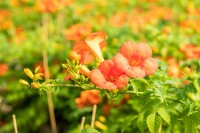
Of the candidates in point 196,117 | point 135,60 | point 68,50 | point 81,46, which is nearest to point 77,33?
point 68,50

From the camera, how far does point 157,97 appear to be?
84.9 inches

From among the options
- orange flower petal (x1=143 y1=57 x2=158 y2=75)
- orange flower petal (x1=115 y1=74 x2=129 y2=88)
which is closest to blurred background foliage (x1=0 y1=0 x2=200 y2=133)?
orange flower petal (x1=143 y1=57 x2=158 y2=75)

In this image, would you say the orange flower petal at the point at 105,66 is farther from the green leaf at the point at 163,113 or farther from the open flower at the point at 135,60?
the green leaf at the point at 163,113

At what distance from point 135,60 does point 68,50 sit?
8.06ft

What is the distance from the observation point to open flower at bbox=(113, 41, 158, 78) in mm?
2039

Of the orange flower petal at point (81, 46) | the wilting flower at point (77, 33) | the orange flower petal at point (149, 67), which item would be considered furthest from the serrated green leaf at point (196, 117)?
the wilting flower at point (77, 33)

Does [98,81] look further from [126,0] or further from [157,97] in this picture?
[126,0]

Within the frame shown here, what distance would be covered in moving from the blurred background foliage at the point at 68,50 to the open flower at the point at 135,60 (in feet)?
3.07

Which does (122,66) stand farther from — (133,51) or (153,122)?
(153,122)

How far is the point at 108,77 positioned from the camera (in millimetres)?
2084

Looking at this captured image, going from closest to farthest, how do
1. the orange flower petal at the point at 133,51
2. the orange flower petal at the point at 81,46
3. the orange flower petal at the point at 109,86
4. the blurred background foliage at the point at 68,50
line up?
the orange flower petal at the point at 109,86 < the orange flower petal at the point at 133,51 < the orange flower petal at the point at 81,46 < the blurred background foliage at the point at 68,50

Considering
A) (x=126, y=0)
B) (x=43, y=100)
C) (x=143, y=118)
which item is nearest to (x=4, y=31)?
(x=126, y=0)

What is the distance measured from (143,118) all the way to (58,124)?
269 cm

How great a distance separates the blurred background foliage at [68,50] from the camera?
385 cm
